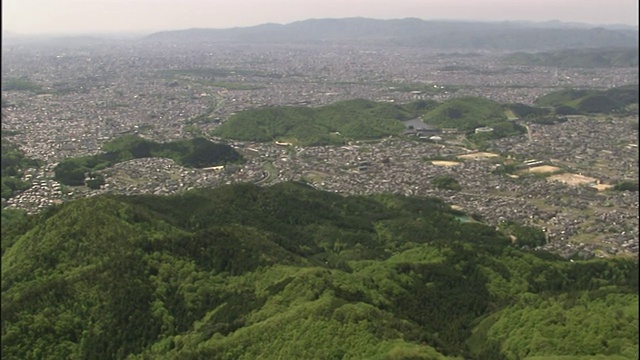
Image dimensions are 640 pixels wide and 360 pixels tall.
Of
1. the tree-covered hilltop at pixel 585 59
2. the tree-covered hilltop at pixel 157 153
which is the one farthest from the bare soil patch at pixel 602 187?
the tree-covered hilltop at pixel 585 59

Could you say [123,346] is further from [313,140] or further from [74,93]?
[74,93]

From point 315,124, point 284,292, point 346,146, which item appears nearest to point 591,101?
point 346,146

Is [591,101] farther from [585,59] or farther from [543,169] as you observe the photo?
[585,59]

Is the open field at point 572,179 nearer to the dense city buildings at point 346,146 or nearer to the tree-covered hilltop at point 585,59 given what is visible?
the dense city buildings at point 346,146

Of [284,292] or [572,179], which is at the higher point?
[284,292]

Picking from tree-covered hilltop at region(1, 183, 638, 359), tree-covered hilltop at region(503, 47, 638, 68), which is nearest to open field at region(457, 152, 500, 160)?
tree-covered hilltop at region(1, 183, 638, 359)
